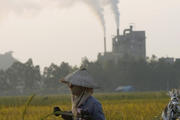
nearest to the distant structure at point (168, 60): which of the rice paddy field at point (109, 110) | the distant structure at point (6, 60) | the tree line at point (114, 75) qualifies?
the tree line at point (114, 75)

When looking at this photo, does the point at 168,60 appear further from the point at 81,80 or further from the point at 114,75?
the point at 81,80

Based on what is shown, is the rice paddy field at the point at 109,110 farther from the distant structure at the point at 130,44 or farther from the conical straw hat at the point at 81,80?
the distant structure at the point at 130,44

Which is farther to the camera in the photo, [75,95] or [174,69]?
[174,69]

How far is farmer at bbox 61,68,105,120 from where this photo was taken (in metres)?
3.67

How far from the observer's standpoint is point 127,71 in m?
68.6

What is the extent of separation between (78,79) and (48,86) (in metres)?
74.4

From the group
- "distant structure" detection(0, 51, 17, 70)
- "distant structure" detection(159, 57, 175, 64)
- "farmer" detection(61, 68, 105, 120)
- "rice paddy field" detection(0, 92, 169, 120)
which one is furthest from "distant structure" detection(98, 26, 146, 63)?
"distant structure" detection(0, 51, 17, 70)

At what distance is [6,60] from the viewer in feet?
541

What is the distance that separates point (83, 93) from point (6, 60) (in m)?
163

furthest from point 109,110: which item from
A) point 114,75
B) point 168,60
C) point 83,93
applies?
point 168,60

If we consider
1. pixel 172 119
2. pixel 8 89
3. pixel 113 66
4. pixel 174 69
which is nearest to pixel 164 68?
pixel 174 69

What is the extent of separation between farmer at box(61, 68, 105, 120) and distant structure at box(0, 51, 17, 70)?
510ft

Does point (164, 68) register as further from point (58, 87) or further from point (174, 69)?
point (58, 87)

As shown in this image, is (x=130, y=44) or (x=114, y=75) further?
(x=130, y=44)
